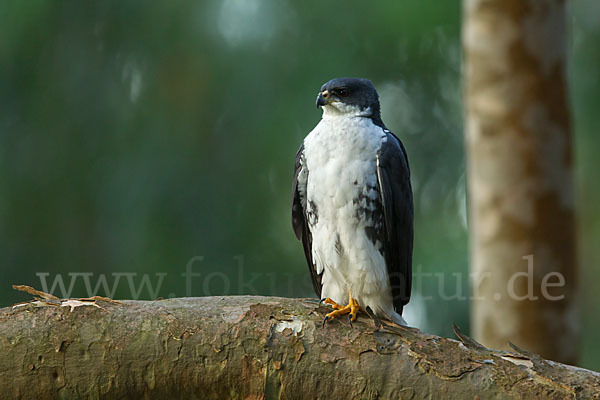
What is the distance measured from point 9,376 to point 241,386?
87cm

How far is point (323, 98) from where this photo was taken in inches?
168

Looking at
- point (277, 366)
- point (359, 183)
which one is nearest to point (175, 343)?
point (277, 366)

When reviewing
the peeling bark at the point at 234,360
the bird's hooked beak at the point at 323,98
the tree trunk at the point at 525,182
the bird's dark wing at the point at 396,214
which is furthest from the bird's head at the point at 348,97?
the peeling bark at the point at 234,360

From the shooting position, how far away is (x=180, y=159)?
7703 millimetres

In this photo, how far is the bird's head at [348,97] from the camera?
14.0ft

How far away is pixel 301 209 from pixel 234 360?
1.85 meters

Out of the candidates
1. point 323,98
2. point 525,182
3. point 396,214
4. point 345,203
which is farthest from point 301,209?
point 525,182

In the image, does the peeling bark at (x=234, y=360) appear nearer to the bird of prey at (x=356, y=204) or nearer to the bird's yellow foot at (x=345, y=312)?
the bird's yellow foot at (x=345, y=312)

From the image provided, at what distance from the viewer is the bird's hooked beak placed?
13.9 ft

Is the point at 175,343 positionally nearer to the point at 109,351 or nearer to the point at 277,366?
the point at 109,351

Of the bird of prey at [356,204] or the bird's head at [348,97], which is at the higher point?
the bird's head at [348,97]

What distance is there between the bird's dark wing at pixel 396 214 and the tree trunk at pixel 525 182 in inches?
27.3

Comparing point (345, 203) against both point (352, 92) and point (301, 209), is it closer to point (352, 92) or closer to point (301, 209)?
point (301, 209)

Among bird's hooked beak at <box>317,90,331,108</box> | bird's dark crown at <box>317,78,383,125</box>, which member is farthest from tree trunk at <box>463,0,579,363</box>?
bird's hooked beak at <box>317,90,331,108</box>
